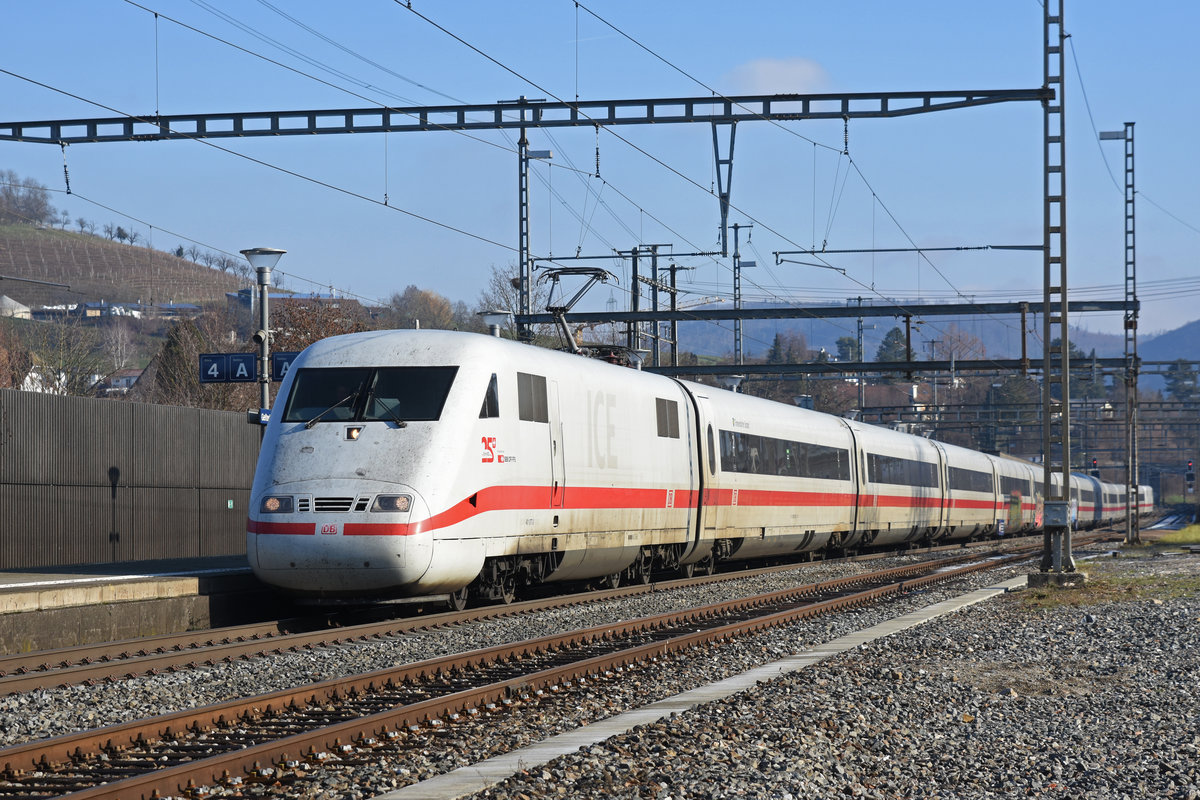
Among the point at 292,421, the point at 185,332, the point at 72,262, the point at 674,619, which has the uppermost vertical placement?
the point at 72,262

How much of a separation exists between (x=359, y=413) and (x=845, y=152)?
1062 centimetres

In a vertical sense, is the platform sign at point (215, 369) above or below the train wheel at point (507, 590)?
above

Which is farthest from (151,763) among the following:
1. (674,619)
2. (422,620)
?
(674,619)

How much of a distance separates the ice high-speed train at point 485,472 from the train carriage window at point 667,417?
4 centimetres

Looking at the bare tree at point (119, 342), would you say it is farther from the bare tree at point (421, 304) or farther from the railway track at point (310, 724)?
the railway track at point (310, 724)

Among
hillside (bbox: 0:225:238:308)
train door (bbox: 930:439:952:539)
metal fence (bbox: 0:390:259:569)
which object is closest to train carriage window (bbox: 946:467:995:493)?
train door (bbox: 930:439:952:539)

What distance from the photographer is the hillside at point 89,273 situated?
171000 millimetres

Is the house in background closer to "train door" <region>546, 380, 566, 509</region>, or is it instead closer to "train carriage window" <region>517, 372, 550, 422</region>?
"train door" <region>546, 380, 566, 509</region>

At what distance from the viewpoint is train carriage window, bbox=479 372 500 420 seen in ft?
50.7

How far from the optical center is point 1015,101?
69.6 feet

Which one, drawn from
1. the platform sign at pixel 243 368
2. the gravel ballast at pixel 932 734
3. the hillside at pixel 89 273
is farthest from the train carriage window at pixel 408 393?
the hillside at pixel 89 273

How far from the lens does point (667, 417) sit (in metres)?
21.2

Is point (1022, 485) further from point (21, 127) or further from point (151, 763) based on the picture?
point (151, 763)

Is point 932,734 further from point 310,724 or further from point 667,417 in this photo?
point 667,417
